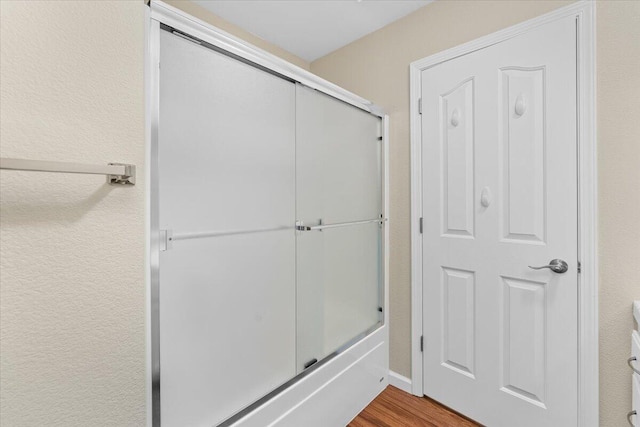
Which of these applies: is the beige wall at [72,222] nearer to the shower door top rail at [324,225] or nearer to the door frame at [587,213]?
the shower door top rail at [324,225]

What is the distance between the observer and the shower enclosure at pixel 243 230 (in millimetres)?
1009

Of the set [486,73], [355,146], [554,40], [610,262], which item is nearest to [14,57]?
[355,146]

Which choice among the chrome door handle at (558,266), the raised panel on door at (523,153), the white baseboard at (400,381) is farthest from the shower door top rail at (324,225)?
the white baseboard at (400,381)

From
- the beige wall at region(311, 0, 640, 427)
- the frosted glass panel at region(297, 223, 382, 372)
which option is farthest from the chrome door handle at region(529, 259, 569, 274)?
the frosted glass panel at region(297, 223, 382, 372)

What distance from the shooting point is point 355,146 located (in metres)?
1.91

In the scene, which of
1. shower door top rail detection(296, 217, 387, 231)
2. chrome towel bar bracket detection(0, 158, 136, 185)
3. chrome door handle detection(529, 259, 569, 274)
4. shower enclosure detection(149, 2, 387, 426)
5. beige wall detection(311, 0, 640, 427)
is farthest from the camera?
shower door top rail detection(296, 217, 387, 231)

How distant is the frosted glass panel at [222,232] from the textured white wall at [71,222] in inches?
6.7

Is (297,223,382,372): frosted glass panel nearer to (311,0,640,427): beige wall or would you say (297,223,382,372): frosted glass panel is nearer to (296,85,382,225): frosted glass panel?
(296,85,382,225): frosted glass panel

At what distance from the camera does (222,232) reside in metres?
1.17

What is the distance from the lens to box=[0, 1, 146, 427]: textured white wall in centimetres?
64

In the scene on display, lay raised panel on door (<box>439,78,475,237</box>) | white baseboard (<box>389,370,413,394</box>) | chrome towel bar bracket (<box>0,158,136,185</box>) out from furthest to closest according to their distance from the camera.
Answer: white baseboard (<box>389,370,413,394</box>), raised panel on door (<box>439,78,475,237</box>), chrome towel bar bracket (<box>0,158,136,185</box>)

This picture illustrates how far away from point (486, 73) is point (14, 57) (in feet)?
6.30

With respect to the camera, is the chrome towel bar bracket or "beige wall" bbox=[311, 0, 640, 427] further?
"beige wall" bbox=[311, 0, 640, 427]

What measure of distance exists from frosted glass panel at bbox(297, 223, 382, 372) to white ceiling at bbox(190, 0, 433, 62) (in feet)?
4.64
